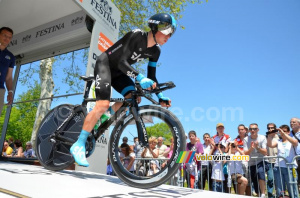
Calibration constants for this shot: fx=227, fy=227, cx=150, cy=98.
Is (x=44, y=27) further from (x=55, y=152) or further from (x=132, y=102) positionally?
(x=132, y=102)

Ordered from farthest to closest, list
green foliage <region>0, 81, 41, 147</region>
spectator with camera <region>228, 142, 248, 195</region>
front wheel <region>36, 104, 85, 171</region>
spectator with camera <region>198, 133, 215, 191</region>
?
green foliage <region>0, 81, 41, 147</region> → spectator with camera <region>198, 133, 215, 191</region> → spectator with camera <region>228, 142, 248, 195</region> → front wheel <region>36, 104, 85, 171</region>

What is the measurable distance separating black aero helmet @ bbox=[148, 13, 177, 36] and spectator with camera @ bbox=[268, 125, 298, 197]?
15.4 feet

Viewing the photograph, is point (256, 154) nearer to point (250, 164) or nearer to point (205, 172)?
point (250, 164)

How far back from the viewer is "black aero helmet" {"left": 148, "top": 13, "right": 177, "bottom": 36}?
2.81 metres

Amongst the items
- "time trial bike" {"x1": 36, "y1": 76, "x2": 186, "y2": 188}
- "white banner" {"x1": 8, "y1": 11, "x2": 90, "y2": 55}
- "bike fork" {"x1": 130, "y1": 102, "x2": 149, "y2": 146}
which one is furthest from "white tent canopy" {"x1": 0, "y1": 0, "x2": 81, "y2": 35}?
"bike fork" {"x1": 130, "y1": 102, "x2": 149, "y2": 146}

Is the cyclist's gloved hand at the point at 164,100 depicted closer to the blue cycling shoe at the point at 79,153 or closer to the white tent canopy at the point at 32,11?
the blue cycling shoe at the point at 79,153

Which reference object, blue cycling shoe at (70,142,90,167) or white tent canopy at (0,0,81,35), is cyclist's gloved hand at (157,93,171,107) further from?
white tent canopy at (0,0,81,35)

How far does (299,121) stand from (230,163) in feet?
7.06

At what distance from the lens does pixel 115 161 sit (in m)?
2.87

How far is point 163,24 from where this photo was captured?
281 centimetres

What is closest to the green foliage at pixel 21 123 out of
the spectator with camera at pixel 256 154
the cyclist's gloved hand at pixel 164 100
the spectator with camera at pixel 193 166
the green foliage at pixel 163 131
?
the green foliage at pixel 163 131

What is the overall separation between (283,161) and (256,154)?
723mm

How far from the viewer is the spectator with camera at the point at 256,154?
6075mm

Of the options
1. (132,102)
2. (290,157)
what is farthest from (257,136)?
(132,102)
